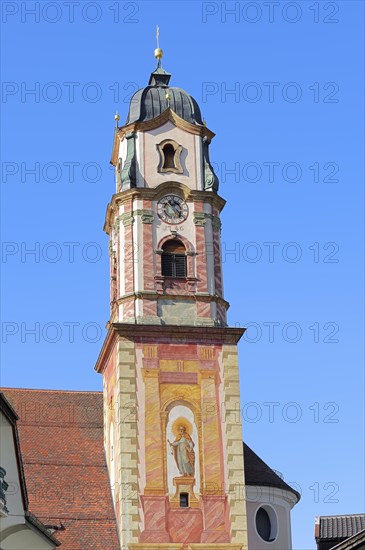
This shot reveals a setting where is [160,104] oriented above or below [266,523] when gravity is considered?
above

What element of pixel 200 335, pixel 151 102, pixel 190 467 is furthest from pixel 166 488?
pixel 151 102

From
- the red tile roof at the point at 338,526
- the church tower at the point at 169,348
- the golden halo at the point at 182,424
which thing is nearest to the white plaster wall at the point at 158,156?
the church tower at the point at 169,348

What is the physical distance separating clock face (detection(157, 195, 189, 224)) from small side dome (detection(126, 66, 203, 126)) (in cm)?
317

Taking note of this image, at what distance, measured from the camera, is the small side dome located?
41875mm

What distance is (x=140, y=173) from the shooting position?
1609 inches

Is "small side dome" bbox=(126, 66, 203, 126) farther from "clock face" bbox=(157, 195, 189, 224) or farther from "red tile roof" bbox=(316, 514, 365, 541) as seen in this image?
"red tile roof" bbox=(316, 514, 365, 541)

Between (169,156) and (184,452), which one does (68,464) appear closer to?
(184,452)

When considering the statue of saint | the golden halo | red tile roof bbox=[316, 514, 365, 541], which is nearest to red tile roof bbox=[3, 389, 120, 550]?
the statue of saint

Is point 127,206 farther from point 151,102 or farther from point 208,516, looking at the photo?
point 208,516

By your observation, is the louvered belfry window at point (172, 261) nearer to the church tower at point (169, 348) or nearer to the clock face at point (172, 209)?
the church tower at point (169, 348)

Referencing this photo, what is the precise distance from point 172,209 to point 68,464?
30.9ft

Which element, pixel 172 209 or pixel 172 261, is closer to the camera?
pixel 172 261

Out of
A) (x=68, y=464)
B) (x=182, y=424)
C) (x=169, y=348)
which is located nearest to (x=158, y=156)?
(x=169, y=348)

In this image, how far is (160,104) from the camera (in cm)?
4216
